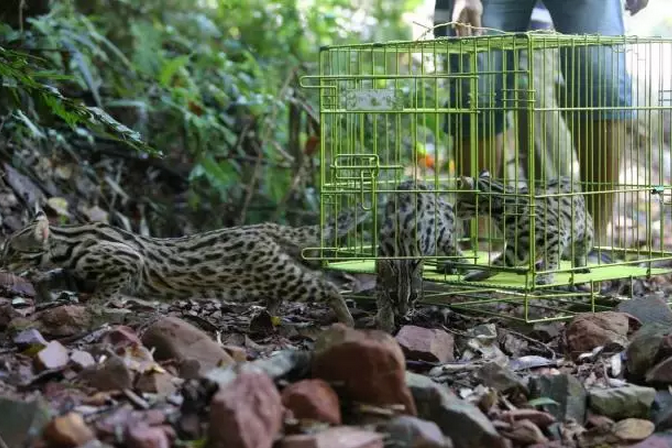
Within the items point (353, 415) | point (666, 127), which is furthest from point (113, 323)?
point (666, 127)

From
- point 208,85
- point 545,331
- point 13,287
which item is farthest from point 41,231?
point 208,85

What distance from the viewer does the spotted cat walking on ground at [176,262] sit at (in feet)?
24.4

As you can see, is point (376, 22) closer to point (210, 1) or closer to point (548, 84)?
point (210, 1)

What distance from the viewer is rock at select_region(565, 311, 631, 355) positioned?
6.71 meters

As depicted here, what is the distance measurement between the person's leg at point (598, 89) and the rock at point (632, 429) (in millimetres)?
3003

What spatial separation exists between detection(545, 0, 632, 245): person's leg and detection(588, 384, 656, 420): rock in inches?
111

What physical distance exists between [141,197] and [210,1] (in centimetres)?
633

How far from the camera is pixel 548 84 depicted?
9.84 metres

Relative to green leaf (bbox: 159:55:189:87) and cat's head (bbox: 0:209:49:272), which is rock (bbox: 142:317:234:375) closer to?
cat's head (bbox: 0:209:49:272)

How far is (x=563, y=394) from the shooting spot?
562 cm

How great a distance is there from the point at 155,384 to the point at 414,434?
4.21ft

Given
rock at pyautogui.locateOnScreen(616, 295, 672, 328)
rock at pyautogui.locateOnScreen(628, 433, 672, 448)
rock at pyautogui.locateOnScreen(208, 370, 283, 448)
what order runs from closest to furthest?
rock at pyautogui.locateOnScreen(208, 370, 283, 448), rock at pyautogui.locateOnScreen(628, 433, 672, 448), rock at pyautogui.locateOnScreen(616, 295, 672, 328)

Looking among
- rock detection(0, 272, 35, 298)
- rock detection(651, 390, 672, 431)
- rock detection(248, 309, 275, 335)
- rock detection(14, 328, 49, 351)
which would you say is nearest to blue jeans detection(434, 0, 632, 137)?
rock detection(248, 309, 275, 335)

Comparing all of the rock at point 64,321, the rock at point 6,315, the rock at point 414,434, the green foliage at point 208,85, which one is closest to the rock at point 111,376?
the rock at point 414,434
